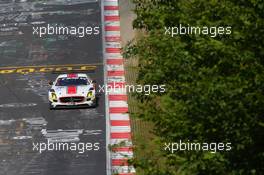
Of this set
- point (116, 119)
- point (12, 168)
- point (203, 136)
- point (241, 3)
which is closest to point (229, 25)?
point (241, 3)

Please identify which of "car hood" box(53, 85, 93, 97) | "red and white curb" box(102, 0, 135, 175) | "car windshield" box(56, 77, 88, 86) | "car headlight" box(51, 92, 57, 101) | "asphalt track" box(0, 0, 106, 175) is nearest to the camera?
"red and white curb" box(102, 0, 135, 175)

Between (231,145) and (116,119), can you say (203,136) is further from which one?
(116,119)

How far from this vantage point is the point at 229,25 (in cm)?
1291

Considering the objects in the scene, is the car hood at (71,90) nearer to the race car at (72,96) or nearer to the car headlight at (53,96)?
the race car at (72,96)

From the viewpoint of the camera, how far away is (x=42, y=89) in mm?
31266

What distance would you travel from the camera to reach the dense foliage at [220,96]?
11.8 m

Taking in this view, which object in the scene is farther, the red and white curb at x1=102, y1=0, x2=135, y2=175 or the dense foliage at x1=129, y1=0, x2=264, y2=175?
the red and white curb at x1=102, y1=0, x2=135, y2=175

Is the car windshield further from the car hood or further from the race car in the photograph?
the car hood

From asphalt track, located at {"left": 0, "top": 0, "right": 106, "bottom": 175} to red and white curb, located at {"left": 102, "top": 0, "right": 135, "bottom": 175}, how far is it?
368 millimetres

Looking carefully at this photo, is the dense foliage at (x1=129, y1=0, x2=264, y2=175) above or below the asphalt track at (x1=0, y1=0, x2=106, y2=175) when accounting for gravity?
above

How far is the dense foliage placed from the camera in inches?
466

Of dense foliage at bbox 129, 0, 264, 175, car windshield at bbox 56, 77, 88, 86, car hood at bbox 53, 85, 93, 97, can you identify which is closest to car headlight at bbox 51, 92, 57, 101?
car hood at bbox 53, 85, 93, 97

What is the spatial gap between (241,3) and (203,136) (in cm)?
289

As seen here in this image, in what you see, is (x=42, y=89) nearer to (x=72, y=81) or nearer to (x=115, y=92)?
(x=72, y=81)
